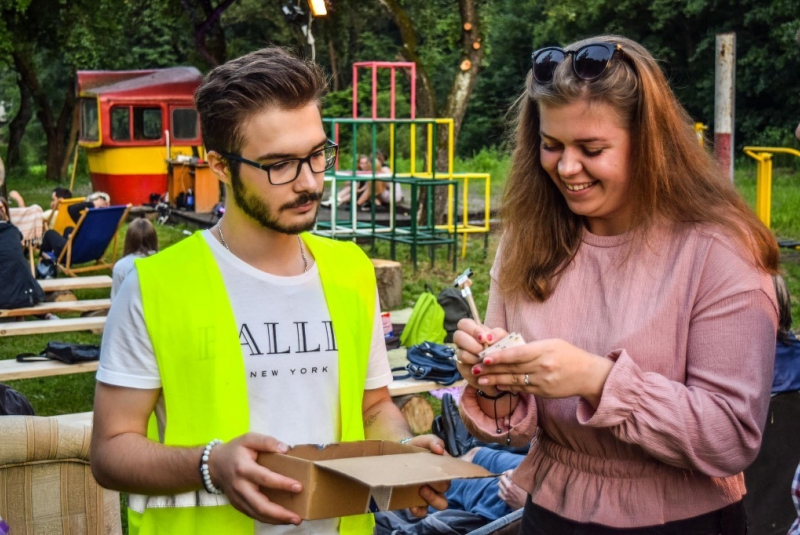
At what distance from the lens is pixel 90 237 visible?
41.5 feet

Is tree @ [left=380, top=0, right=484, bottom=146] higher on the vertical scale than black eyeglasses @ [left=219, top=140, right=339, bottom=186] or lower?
higher

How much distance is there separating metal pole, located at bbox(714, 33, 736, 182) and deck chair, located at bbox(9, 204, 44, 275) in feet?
25.8

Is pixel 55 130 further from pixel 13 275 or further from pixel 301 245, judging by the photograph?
pixel 301 245

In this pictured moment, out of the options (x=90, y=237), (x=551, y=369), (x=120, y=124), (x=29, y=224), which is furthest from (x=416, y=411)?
(x=120, y=124)

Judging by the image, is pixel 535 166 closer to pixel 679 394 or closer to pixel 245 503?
pixel 679 394

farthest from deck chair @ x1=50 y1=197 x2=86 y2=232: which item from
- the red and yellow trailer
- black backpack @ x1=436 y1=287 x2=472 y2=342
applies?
black backpack @ x1=436 y1=287 x2=472 y2=342

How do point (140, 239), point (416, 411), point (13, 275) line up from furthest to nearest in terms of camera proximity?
point (13, 275), point (140, 239), point (416, 411)

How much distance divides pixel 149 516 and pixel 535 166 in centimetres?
117

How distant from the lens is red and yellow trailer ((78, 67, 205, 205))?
22.3 m

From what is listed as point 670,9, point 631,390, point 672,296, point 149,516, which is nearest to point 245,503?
point 149,516

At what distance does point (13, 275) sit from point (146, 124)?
14.0 meters

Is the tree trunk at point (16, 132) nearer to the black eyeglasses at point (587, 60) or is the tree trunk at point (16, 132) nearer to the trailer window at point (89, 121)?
the trailer window at point (89, 121)

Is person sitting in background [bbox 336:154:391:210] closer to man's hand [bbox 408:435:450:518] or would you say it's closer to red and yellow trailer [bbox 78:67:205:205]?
red and yellow trailer [bbox 78:67:205:205]

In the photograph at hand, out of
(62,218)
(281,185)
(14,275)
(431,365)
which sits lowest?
(431,365)
